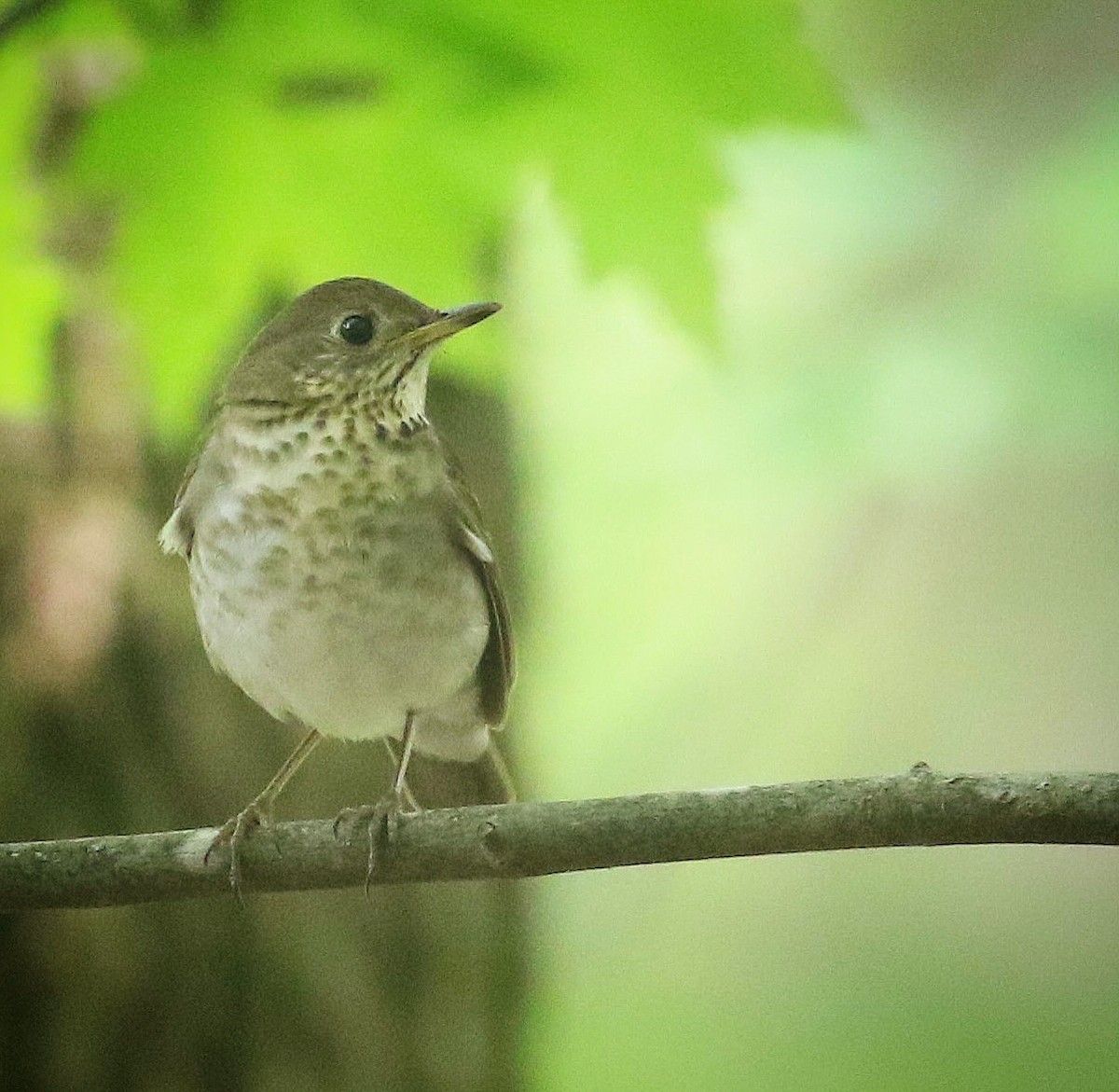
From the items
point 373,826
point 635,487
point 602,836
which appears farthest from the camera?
point 635,487

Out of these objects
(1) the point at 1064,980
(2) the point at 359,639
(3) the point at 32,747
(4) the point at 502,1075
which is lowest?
(4) the point at 502,1075

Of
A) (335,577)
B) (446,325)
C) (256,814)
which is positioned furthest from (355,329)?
(256,814)

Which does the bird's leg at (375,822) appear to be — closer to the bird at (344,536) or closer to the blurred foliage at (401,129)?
the bird at (344,536)

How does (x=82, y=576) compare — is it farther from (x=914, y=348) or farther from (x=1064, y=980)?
(x=1064, y=980)

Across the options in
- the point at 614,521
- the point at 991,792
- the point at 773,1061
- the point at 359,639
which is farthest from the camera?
the point at 614,521

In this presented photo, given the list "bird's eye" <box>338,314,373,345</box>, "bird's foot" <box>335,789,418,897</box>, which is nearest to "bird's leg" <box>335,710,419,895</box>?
"bird's foot" <box>335,789,418,897</box>

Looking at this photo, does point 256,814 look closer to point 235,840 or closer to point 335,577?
point 235,840

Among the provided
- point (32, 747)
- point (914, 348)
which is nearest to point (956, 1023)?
point (914, 348)

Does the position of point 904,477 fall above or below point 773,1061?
above
